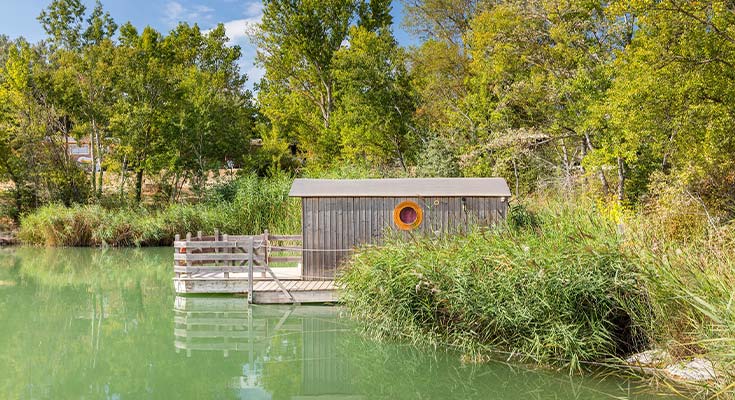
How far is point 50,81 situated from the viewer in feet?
93.9

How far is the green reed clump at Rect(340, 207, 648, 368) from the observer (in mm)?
7371

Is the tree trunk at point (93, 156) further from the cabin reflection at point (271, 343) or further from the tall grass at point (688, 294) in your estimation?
the tall grass at point (688, 294)

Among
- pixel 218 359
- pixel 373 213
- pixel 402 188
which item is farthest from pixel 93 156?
pixel 218 359

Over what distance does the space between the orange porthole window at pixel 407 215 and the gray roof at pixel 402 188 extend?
0.89 ft

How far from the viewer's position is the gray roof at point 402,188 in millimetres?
12627

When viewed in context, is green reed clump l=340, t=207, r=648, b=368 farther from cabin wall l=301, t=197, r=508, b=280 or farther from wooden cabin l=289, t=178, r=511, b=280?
cabin wall l=301, t=197, r=508, b=280

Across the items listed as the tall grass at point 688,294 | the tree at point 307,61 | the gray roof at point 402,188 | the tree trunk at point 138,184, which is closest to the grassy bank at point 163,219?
the tree trunk at point 138,184

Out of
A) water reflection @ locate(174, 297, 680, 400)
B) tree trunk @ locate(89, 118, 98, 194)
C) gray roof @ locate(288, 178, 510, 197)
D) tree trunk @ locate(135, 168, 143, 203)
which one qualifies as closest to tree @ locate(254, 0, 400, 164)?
tree trunk @ locate(135, 168, 143, 203)

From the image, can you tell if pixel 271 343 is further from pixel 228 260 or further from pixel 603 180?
pixel 603 180

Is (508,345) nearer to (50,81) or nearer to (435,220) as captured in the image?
(435,220)

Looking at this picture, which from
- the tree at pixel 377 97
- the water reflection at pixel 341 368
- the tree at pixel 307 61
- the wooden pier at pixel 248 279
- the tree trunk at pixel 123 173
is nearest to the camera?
the water reflection at pixel 341 368

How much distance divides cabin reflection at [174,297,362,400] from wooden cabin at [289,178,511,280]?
54.8 inches

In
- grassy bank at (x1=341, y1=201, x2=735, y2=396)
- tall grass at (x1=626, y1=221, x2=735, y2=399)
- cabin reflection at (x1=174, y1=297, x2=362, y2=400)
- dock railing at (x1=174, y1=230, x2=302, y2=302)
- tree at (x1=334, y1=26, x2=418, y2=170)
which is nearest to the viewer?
tall grass at (x1=626, y1=221, x2=735, y2=399)

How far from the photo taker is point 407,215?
42.0 feet
